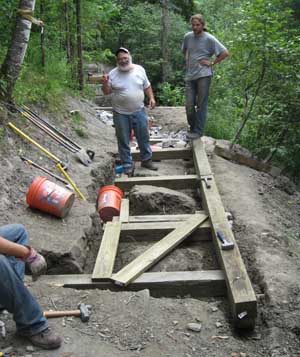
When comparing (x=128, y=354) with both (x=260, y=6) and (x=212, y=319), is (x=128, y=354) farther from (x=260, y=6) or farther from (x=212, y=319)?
(x=260, y=6)

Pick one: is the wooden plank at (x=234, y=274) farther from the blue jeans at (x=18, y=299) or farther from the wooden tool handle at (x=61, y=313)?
the blue jeans at (x=18, y=299)

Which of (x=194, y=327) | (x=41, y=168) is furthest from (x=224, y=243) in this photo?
(x=41, y=168)

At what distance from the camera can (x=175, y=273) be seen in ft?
13.7

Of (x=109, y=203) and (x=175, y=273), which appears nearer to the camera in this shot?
(x=175, y=273)

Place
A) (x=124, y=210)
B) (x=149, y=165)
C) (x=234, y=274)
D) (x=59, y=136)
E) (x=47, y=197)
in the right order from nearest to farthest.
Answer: (x=234, y=274), (x=47, y=197), (x=124, y=210), (x=59, y=136), (x=149, y=165)

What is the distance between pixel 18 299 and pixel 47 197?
1.96 meters

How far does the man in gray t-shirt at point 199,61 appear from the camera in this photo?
22.1 ft

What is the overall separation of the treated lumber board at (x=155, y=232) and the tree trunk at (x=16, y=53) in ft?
8.47

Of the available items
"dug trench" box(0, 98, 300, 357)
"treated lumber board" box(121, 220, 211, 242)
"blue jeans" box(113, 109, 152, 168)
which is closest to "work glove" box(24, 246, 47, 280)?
"dug trench" box(0, 98, 300, 357)

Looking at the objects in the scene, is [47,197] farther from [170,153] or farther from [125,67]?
[170,153]

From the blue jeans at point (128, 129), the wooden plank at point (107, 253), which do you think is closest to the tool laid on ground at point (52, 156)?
the wooden plank at point (107, 253)

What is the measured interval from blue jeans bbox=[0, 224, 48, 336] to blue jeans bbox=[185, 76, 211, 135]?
15.4 feet

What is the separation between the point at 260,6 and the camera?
721 centimetres

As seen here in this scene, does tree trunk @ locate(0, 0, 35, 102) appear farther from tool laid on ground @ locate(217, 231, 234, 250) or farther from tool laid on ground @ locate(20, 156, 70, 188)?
tool laid on ground @ locate(217, 231, 234, 250)
